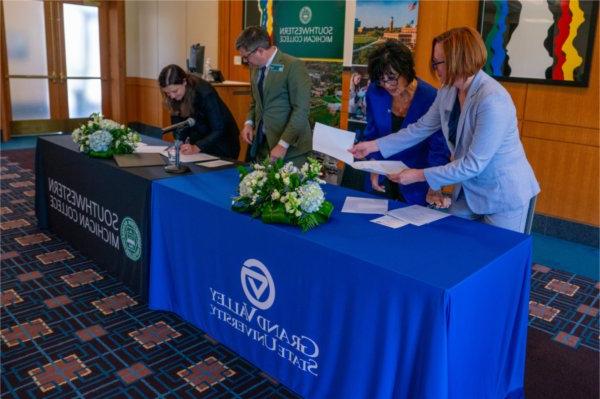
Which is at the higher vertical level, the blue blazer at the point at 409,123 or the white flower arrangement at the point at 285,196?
the blue blazer at the point at 409,123

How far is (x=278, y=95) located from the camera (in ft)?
10.5

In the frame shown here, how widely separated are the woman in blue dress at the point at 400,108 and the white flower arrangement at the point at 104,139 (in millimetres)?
1541

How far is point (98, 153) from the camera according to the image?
3.17 metres

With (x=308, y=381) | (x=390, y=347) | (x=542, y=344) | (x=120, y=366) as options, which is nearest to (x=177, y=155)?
(x=120, y=366)

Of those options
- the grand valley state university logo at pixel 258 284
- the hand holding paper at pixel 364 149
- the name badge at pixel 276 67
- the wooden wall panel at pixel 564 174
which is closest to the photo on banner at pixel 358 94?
the wooden wall panel at pixel 564 174

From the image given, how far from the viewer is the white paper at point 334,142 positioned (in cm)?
231

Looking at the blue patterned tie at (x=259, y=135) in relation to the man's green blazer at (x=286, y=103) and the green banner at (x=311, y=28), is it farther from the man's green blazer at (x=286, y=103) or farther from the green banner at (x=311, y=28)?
the green banner at (x=311, y=28)

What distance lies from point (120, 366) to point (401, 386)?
4.47 ft

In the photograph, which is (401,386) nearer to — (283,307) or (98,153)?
(283,307)

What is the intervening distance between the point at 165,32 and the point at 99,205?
5.75m

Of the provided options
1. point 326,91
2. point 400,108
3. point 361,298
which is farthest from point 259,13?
point 361,298

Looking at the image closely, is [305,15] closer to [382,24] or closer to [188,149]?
[382,24]

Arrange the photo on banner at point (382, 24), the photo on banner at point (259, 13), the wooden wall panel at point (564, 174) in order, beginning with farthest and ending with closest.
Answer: the photo on banner at point (259, 13)
the photo on banner at point (382, 24)
the wooden wall panel at point (564, 174)

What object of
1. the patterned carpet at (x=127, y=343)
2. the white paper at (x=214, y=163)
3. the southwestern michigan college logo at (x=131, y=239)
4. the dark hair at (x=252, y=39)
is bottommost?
the patterned carpet at (x=127, y=343)
